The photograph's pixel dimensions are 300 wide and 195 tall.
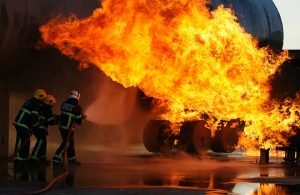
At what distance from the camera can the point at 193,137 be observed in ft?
60.4

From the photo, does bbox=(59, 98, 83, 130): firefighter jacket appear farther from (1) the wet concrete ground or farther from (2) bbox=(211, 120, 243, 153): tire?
(2) bbox=(211, 120, 243, 153): tire

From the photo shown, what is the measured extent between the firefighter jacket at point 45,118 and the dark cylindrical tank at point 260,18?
6.22 metres

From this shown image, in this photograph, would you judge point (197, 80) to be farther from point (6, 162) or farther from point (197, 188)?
point (197, 188)

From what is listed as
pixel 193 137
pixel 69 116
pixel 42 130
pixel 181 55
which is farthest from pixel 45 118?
pixel 193 137

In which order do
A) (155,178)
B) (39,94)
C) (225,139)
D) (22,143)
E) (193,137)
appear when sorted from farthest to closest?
(225,139) < (193,137) < (39,94) < (22,143) < (155,178)

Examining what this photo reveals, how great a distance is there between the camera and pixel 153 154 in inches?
782

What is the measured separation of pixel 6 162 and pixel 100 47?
12.4ft

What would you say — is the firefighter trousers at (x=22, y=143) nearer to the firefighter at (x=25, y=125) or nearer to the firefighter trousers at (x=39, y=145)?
the firefighter at (x=25, y=125)

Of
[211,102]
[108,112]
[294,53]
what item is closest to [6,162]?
[108,112]

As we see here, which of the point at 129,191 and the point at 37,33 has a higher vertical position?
the point at 37,33

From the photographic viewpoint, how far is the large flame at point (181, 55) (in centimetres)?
1680

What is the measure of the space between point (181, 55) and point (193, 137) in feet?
8.08

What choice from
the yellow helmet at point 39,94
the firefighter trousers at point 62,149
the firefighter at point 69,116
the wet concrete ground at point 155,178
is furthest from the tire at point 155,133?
the yellow helmet at point 39,94

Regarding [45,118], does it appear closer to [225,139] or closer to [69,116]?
[69,116]
